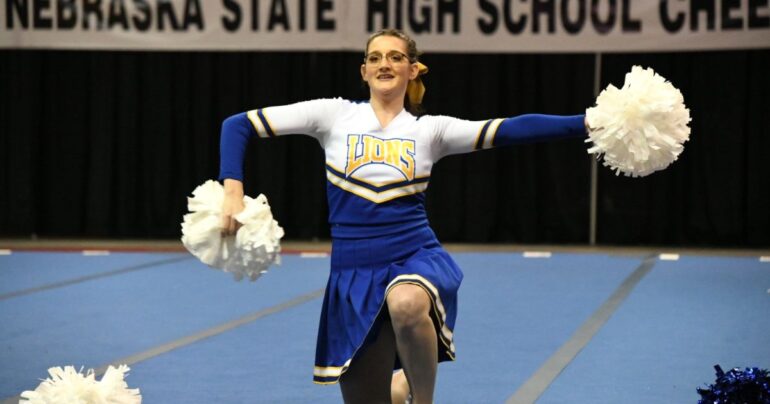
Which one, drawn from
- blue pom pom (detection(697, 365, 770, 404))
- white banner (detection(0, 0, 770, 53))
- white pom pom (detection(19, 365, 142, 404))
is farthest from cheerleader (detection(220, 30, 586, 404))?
white banner (detection(0, 0, 770, 53))

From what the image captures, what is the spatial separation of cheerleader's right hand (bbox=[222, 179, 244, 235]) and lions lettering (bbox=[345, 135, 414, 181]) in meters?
0.38

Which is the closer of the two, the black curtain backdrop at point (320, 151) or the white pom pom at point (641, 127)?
A: the white pom pom at point (641, 127)

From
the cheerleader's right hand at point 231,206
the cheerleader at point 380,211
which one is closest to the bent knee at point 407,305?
the cheerleader at point 380,211

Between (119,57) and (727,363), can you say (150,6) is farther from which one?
(727,363)

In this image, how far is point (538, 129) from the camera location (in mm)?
3541

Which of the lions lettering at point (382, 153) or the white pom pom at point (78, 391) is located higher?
the lions lettering at point (382, 153)

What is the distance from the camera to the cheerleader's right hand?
3.41 meters

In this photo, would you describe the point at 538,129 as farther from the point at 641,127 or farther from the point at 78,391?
the point at 78,391

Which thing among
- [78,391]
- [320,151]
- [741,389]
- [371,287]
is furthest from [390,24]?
[78,391]

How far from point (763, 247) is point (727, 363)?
20.2 ft

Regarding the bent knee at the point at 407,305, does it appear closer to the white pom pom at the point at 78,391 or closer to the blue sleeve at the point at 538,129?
the blue sleeve at the point at 538,129

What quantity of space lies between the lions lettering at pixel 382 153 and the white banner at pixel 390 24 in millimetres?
7143

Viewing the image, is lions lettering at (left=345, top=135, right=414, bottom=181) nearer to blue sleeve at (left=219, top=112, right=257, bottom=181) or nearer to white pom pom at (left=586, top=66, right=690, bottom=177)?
blue sleeve at (left=219, top=112, right=257, bottom=181)

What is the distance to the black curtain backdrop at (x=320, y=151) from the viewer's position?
1109 centimetres
